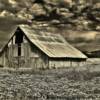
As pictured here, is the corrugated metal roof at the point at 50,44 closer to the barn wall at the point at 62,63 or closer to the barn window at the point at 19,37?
the barn wall at the point at 62,63

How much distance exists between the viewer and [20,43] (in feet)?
152

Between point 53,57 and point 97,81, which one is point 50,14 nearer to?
point 53,57

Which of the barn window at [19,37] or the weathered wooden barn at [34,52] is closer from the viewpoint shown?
the weathered wooden barn at [34,52]

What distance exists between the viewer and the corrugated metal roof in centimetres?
4467

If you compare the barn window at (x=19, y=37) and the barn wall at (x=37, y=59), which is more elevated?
the barn window at (x=19, y=37)

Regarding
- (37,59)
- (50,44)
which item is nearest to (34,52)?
(37,59)

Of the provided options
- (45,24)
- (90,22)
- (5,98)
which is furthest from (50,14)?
(5,98)

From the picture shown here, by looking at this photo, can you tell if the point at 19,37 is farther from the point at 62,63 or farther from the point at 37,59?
the point at 62,63

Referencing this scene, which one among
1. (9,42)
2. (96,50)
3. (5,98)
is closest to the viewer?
(5,98)

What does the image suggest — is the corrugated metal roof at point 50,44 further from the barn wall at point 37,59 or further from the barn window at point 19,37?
the barn window at point 19,37

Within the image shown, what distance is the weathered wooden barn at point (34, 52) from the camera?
44625mm

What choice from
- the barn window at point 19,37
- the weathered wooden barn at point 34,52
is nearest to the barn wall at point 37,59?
the weathered wooden barn at point 34,52

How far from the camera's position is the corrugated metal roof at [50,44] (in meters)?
44.7

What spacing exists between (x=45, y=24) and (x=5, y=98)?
1586 inches
